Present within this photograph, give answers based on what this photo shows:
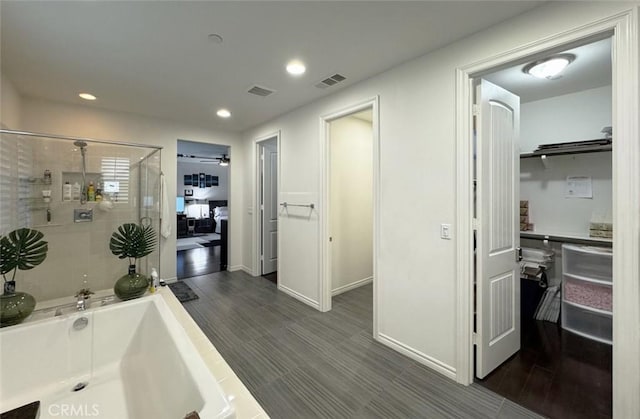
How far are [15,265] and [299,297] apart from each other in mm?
2627

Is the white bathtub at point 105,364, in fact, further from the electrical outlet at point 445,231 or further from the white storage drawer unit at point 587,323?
the white storage drawer unit at point 587,323

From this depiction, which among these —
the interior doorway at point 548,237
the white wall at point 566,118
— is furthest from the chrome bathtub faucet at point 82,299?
the white wall at point 566,118

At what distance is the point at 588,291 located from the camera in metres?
2.49

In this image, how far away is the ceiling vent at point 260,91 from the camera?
283 cm

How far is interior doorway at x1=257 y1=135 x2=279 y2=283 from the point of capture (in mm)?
4469

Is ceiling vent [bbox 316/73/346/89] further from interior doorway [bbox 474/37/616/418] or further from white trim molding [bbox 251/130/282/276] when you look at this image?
white trim molding [bbox 251/130/282/276]

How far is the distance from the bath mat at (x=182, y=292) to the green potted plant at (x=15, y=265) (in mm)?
1779

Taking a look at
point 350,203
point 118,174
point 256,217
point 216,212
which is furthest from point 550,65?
point 216,212

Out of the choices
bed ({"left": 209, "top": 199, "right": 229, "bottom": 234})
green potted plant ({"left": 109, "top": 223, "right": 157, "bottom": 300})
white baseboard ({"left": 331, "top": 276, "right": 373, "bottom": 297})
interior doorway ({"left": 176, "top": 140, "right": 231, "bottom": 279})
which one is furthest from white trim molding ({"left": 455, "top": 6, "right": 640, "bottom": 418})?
bed ({"left": 209, "top": 199, "right": 229, "bottom": 234})

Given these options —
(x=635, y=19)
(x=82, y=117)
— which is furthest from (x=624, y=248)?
(x=82, y=117)

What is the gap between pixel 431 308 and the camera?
2.07 meters

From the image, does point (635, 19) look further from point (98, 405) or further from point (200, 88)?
point (98, 405)

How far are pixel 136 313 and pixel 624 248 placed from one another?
10.4 ft

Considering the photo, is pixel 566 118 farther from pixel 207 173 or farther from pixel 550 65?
pixel 207 173
